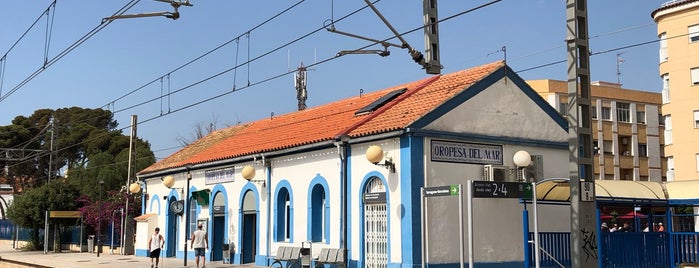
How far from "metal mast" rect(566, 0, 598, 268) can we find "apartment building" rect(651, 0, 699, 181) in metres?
30.2

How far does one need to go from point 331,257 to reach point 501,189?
6.07m

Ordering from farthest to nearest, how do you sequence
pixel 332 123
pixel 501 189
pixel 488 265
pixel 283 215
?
pixel 283 215 < pixel 332 123 < pixel 488 265 < pixel 501 189

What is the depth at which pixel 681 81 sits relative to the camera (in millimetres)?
40594

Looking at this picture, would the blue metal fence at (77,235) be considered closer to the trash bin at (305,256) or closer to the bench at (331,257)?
the trash bin at (305,256)

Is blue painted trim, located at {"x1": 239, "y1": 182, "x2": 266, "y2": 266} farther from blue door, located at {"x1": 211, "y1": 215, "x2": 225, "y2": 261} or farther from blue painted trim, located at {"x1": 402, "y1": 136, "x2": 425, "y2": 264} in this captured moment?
blue painted trim, located at {"x1": 402, "y1": 136, "x2": 425, "y2": 264}

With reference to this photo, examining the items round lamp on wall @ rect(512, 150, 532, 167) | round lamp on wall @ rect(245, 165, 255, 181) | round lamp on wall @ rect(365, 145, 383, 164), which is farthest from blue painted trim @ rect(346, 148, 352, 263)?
round lamp on wall @ rect(512, 150, 532, 167)

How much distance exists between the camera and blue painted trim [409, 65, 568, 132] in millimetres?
18688

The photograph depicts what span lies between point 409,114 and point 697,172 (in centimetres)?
2699

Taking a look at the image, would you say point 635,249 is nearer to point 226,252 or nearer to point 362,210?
point 362,210

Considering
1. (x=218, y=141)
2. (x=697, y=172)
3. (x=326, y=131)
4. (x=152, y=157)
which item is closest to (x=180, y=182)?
(x=218, y=141)

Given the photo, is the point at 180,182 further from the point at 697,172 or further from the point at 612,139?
the point at 612,139

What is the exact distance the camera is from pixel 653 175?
2244 inches

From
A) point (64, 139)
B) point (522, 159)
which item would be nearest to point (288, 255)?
point (522, 159)

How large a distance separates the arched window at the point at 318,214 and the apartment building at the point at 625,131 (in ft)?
115
